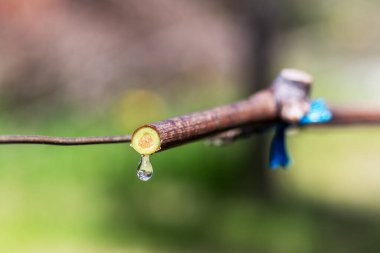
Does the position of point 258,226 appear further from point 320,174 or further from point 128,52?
point 128,52

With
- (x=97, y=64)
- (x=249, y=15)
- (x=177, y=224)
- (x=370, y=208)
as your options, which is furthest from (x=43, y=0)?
(x=370, y=208)

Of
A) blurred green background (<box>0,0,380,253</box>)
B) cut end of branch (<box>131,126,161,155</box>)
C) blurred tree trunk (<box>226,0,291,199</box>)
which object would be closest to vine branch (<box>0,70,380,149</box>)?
cut end of branch (<box>131,126,161,155</box>)

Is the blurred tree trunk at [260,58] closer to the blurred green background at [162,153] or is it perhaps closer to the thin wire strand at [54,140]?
the blurred green background at [162,153]

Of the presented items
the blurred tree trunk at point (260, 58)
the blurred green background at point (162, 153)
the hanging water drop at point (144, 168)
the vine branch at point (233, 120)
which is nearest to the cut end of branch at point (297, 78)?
the vine branch at point (233, 120)

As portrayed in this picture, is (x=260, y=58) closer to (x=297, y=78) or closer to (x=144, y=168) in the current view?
(x=297, y=78)

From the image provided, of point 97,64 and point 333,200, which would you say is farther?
point 97,64

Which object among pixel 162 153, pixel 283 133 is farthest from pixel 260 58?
pixel 283 133
